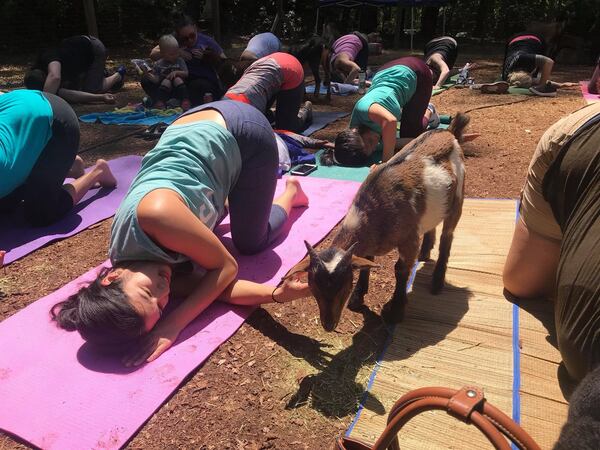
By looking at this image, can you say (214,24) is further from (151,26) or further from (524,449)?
(524,449)

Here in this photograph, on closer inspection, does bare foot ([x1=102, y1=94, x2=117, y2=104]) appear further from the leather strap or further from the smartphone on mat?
the leather strap

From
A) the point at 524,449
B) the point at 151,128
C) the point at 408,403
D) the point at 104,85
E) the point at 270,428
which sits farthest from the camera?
the point at 104,85

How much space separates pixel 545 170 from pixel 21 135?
4.13 m

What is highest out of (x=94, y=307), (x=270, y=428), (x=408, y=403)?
(x=408, y=403)

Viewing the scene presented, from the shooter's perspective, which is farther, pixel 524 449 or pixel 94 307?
pixel 94 307

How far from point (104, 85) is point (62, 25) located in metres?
9.63

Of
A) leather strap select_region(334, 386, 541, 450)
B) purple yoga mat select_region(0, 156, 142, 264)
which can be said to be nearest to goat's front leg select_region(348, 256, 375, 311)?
leather strap select_region(334, 386, 541, 450)

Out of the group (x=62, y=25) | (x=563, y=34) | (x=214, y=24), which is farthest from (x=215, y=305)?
(x=62, y=25)

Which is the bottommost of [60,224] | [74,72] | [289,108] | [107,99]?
[60,224]

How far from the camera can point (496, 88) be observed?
9711 mm

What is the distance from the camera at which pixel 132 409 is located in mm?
2570

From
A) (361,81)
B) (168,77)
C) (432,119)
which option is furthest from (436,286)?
(361,81)

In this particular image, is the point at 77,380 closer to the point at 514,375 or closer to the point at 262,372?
the point at 262,372

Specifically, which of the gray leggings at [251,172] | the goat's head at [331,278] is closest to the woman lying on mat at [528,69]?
the gray leggings at [251,172]
